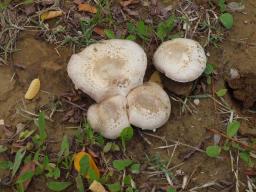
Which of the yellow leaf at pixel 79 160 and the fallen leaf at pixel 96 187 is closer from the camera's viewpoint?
the fallen leaf at pixel 96 187

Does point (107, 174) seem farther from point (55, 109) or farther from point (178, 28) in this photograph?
point (178, 28)

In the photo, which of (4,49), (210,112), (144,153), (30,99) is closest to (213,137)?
(210,112)

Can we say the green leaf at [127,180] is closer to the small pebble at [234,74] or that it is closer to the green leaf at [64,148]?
the green leaf at [64,148]

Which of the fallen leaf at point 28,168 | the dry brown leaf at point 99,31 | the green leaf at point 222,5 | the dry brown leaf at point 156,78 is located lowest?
the fallen leaf at point 28,168

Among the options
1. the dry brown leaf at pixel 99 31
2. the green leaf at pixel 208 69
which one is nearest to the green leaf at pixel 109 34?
the dry brown leaf at pixel 99 31

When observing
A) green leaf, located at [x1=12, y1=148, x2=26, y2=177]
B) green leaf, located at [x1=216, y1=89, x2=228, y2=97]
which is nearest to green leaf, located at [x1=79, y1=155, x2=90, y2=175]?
green leaf, located at [x1=12, y1=148, x2=26, y2=177]

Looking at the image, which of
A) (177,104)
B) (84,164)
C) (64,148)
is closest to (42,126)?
(64,148)

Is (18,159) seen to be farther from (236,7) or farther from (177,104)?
(236,7)

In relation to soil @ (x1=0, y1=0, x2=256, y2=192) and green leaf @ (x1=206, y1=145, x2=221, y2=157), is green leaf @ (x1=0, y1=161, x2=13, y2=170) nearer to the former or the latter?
soil @ (x1=0, y1=0, x2=256, y2=192)
